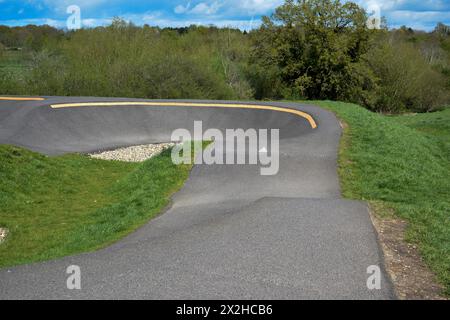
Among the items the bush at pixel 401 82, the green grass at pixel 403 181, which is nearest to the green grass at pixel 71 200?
the green grass at pixel 403 181

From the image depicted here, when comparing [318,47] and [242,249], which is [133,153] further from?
[318,47]

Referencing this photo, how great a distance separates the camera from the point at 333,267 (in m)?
5.84

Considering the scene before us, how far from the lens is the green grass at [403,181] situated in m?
7.10

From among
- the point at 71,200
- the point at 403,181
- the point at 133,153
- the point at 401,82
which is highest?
the point at 401,82

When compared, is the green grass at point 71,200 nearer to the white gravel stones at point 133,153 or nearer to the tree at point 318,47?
the white gravel stones at point 133,153

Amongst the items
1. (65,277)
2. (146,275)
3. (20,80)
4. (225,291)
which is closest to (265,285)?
(225,291)

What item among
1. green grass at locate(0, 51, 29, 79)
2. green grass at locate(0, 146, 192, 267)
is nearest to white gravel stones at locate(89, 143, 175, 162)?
green grass at locate(0, 146, 192, 267)

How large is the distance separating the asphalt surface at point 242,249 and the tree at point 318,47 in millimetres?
26279

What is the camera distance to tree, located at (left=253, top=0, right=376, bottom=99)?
38062 mm

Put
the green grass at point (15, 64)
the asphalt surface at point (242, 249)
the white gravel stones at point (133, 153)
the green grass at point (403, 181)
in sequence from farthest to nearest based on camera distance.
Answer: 1. the green grass at point (15, 64)
2. the white gravel stones at point (133, 153)
3. the green grass at point (403, 181)
4. the asphalt surface at point (242, 249)

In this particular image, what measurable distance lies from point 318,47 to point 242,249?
33.9m

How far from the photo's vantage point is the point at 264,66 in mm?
41125

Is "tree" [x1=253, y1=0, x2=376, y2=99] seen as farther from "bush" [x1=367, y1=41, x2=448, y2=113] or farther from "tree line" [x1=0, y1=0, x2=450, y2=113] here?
"bush" [x1=367, y1=41, x2=448, y2=113]

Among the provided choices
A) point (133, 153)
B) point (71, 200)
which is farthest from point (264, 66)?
point (71, 200)
